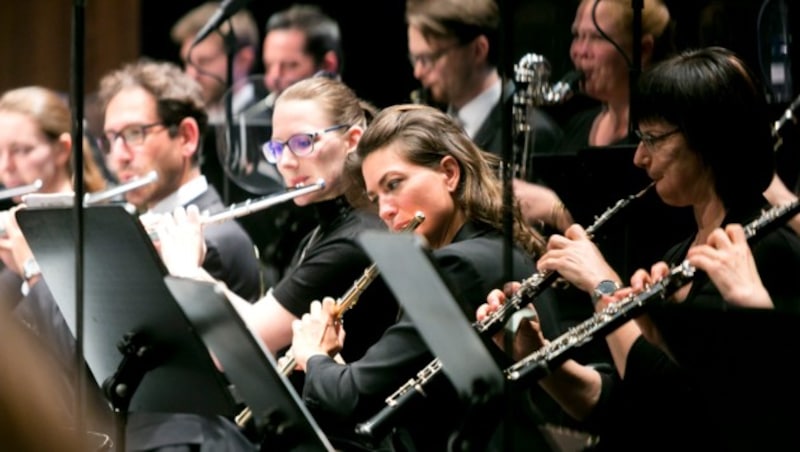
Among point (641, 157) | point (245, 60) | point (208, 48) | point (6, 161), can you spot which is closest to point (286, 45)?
point (245, 60)

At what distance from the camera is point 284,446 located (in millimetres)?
2336

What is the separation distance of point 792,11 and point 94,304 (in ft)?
5.53

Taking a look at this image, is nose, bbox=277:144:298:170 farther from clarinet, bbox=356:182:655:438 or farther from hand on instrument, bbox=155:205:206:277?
clarinet, bbox=356:182:655:438

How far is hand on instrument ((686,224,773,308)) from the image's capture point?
2256 millimetres

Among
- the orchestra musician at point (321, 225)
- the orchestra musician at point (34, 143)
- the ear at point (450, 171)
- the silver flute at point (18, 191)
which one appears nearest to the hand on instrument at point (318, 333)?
the orchestra musician at point (321, 225)

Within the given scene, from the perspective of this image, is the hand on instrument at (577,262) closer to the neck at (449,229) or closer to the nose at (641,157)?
the nose at (641,157)

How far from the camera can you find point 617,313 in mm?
2350

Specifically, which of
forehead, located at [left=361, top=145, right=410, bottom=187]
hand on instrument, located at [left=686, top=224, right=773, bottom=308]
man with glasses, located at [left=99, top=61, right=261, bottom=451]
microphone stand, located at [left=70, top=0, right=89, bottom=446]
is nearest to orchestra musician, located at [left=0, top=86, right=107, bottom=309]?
man with glasses, located at [left=99, top=61, right=261, bottom=451]

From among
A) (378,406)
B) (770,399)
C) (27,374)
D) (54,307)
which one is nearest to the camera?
(27,374)

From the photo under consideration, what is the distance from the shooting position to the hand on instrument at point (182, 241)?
135 inches

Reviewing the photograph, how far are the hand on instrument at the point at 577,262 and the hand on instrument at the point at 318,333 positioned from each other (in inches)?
20.2

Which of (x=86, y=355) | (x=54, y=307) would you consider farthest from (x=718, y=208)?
(x=54, y=307)

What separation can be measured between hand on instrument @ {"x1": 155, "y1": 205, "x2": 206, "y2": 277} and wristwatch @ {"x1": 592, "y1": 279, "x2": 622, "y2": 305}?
122 centimetres

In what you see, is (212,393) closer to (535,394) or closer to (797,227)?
(535,394)
